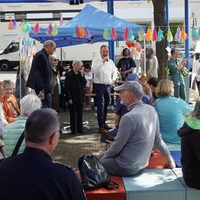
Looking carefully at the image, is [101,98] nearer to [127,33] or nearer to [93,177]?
[127,33]

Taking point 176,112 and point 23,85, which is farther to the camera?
point 23,85

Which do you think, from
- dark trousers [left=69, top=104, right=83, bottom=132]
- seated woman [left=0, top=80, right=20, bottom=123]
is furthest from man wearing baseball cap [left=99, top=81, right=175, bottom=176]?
dark trousers [left=69, top=104, right=83, bottom=132]

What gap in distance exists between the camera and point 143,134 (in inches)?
144

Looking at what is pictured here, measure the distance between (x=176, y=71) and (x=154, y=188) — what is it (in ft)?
20.5

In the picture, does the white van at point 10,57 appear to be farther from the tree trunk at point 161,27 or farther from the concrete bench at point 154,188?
the concrete bench at point 154,188

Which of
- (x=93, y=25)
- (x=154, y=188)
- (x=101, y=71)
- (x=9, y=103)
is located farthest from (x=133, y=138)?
(x=93, y=25)

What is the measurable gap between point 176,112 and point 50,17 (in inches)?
1042

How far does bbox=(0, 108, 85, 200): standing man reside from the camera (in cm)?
182

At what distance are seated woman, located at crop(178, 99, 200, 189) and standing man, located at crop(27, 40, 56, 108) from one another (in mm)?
3529

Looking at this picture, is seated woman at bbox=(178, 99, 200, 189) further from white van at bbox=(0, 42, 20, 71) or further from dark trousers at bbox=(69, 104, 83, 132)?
white van at bbox=(0, 42, 20, 71)

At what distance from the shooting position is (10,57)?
2602 cm

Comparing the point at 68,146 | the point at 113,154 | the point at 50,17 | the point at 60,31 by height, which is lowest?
the point at 68,146

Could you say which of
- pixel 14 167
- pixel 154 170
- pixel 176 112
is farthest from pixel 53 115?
pixel 176 112

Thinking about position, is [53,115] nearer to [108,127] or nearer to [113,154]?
[113,154]
